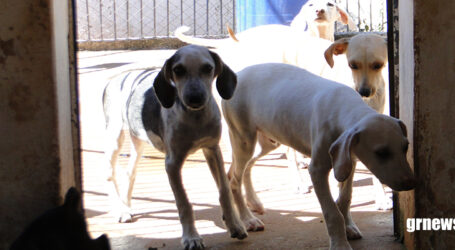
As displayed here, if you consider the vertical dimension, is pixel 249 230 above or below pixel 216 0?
A: below

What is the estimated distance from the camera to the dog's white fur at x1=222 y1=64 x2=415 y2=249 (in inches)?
142

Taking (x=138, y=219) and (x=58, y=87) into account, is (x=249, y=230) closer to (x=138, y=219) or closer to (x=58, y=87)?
(x=138, y=219)

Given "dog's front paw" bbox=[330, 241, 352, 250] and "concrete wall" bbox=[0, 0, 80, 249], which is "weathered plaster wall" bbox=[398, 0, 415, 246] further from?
"concrete wall" bbox=[0, 0, 80, 249]

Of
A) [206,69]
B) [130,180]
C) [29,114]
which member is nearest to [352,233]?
[206,69]

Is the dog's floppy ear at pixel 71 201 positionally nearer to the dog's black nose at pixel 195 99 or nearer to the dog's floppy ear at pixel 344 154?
the dog's black nose at pixel 195 99

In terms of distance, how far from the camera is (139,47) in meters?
15.5

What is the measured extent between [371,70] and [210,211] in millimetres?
1730

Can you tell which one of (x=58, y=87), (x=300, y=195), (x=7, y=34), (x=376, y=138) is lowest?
(x=300, y=195)

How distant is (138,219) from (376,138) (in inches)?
102

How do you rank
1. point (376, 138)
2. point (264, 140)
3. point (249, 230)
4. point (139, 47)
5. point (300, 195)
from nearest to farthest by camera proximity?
point (376, 138), point (249, 230), point (264, 140), point (300, 195), point (139, 47)

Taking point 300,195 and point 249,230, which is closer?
point 249,230

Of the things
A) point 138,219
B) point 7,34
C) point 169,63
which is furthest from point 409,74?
point 138,219

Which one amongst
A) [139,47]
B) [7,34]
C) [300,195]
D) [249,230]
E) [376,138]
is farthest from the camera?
[139,47]

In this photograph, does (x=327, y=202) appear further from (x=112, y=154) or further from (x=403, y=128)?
(x=112, y=154)
